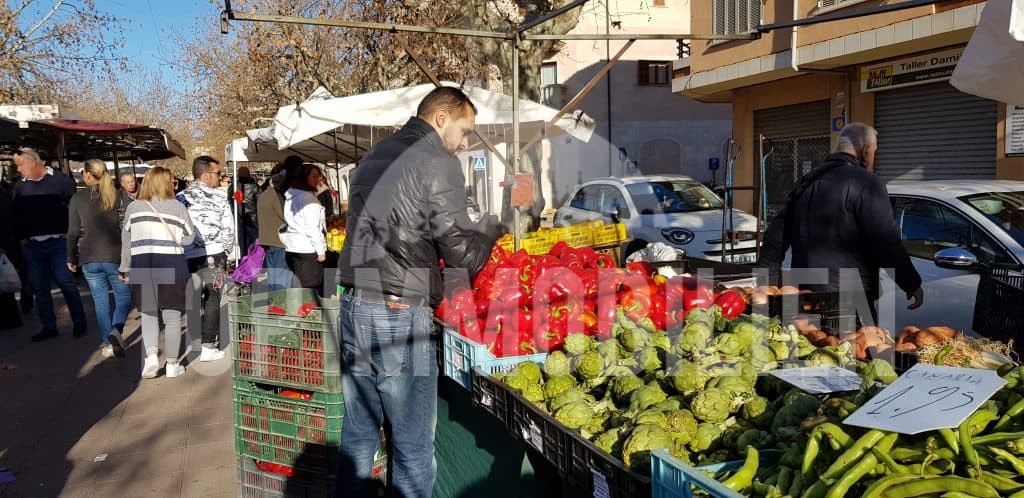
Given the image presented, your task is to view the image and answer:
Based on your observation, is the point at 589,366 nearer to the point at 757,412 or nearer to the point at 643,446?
the point at 757,412

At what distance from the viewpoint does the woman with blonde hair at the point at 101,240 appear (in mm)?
7184

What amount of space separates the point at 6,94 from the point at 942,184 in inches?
910

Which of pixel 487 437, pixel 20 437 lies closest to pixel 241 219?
pixel 20 437

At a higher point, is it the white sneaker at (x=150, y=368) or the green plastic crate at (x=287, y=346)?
the green plastic crate at (x=287, y=346)

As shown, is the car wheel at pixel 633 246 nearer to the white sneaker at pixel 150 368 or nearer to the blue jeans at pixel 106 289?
the white sneaker at pixel 150 368

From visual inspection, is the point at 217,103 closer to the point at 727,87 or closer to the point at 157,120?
the point at 157,120

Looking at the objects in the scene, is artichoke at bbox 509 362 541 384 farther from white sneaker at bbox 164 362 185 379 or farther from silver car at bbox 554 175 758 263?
silver car at bbox 554 175 758 263

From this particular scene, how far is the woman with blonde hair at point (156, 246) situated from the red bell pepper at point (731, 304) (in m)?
4.73

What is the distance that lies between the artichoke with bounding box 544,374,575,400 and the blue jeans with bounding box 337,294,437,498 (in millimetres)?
547

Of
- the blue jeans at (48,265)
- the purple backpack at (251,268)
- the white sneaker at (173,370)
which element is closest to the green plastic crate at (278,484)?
the white sneaker at (173,370)

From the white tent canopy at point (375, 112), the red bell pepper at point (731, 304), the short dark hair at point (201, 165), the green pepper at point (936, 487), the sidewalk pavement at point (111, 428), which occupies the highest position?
the white tent canopy at point (375, 112)

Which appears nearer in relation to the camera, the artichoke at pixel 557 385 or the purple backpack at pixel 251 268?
the artichoke at pixel 557 385

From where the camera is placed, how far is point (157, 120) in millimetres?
43781

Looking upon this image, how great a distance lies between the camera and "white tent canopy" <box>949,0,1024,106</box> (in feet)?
8.95
